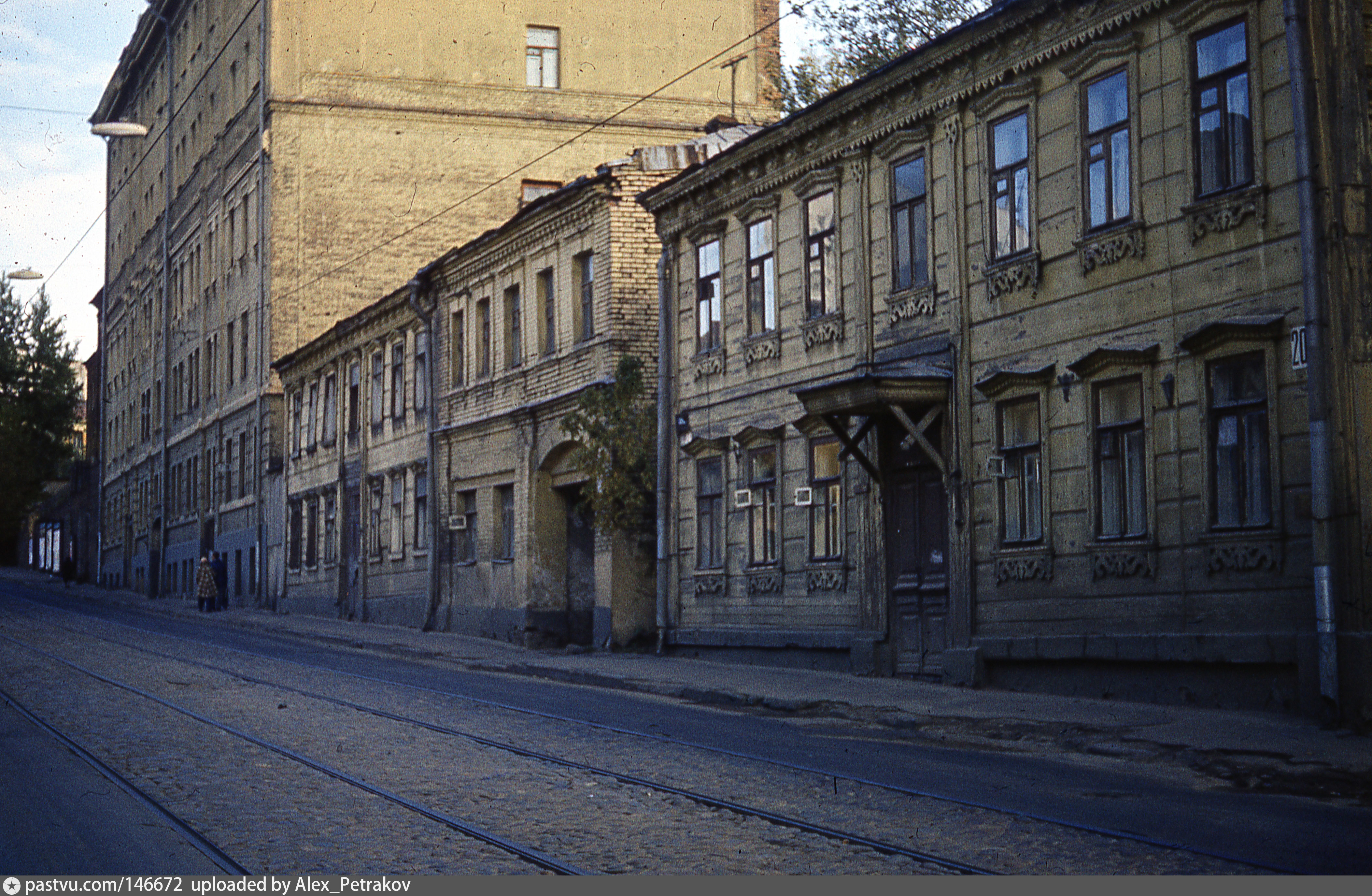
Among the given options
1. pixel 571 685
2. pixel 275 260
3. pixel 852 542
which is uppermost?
pixel 275 260

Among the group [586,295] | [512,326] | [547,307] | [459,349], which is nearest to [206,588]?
[459,349]

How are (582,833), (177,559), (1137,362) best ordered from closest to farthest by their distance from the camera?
(582,833)
(1137,362)
(177,559)

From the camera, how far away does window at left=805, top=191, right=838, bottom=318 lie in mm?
21875

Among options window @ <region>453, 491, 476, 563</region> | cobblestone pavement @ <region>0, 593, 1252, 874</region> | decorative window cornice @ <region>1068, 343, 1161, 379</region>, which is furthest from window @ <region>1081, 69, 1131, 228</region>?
window @ <region>453, 491, 476, 563</region>

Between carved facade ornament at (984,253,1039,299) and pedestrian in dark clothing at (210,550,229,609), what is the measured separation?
108 feet

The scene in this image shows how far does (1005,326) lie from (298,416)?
104 feet

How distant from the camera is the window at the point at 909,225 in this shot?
20125 mm

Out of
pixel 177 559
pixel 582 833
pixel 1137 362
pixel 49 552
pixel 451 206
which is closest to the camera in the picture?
pixel 582 833

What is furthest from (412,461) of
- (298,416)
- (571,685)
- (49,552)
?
(49,552)

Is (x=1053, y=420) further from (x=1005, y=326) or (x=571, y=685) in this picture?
(x=571, y=685)

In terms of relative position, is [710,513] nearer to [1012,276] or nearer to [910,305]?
[910,305]

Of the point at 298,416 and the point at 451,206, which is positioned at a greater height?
the point at 451,206

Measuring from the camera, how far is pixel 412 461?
1444 inches

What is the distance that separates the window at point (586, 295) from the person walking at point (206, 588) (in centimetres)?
2150
